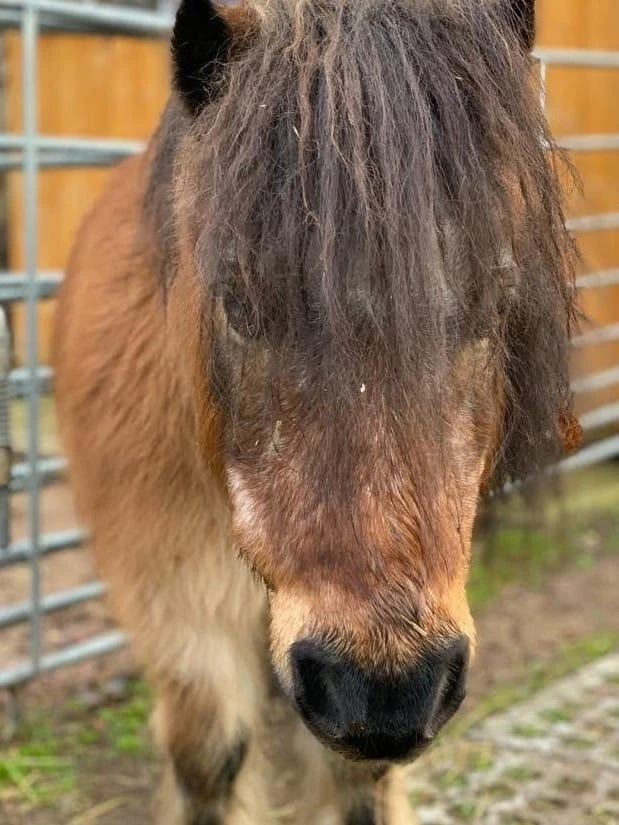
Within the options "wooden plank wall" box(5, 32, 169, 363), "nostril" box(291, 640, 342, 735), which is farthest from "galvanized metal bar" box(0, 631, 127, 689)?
"wooden plank wall" box(5, 32, 169, 363)

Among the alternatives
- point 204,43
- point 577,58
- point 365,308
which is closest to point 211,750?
point 365,308

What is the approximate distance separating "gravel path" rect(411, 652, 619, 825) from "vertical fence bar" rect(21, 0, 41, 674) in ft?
4.54

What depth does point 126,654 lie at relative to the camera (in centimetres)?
397

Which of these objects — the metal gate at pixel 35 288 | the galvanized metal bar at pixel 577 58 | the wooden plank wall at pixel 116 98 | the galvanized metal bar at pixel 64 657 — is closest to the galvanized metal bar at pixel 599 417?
the wooden plank wall at pixel 116 98

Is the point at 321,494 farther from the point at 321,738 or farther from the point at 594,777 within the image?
the point at 594,777

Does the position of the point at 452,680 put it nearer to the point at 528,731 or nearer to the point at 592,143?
the point at 528,731

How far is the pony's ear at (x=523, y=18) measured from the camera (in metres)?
1.73

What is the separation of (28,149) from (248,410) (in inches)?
81.2

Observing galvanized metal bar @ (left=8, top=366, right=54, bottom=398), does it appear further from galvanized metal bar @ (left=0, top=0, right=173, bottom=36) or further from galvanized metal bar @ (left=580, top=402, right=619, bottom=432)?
galvanized metal bar @ (left=580, top=402, right=619, bottom=432)

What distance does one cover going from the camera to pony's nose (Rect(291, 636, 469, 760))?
136 centimetres

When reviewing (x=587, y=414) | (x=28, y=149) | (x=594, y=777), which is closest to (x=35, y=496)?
(x=28, y=149)

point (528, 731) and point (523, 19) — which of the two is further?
point (528, 731)

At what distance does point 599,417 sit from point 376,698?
4195 mm

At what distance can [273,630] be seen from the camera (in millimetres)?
1555
